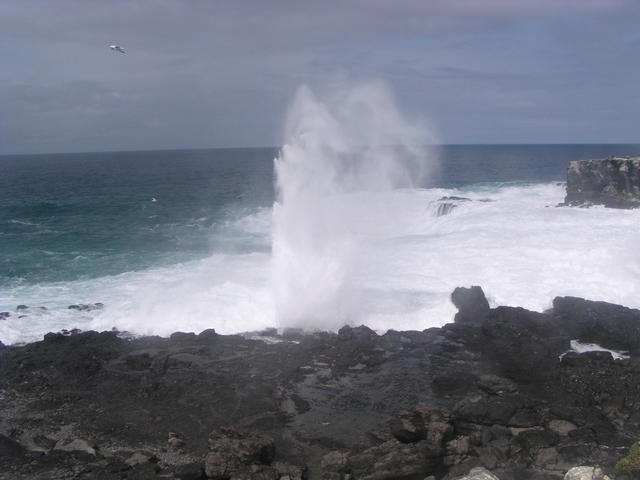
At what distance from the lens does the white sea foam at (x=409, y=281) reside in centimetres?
2469

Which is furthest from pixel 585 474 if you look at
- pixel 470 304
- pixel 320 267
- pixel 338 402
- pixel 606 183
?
pixel 606 183

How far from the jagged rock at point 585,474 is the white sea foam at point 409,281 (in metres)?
11.3

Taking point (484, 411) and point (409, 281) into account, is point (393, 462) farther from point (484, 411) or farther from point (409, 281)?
point (409, 281)

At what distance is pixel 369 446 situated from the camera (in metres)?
15.2

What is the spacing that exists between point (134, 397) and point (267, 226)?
3139 centimetres

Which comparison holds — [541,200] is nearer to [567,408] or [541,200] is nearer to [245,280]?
[245,280]

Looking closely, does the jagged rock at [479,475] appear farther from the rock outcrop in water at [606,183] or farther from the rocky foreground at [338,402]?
the rock outcrop in water at [606,183]

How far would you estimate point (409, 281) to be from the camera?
27547mm

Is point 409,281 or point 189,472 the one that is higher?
point 409,281

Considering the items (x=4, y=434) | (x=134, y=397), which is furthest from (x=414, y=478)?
(x=4, y=434)


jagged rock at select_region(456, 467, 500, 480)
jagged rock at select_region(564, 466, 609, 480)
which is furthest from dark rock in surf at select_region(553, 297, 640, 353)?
jagged rock at select_region(456, 467, 500, 480)

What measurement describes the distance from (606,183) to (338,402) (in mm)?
31680

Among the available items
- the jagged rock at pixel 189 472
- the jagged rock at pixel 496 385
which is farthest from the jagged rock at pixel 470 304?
the jagged rock at pixel 189 472

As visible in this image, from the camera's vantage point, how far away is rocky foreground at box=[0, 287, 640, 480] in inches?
560
